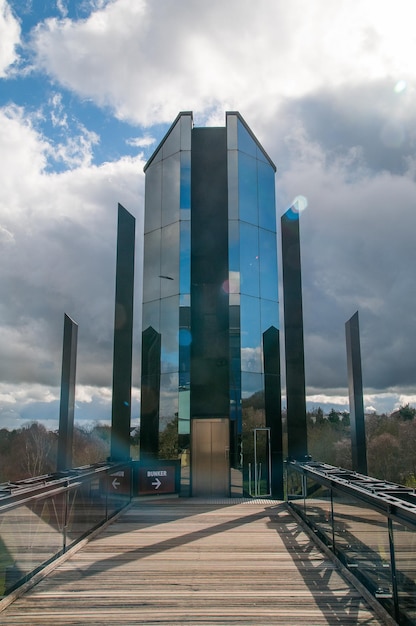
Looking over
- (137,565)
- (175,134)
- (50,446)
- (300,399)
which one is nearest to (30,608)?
(137,565)

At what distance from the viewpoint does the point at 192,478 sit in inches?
541

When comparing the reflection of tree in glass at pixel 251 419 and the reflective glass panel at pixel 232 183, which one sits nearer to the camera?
the reflection of tree in glass at pixel 251 419

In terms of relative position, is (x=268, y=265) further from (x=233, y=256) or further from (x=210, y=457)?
(x=210, y=457)

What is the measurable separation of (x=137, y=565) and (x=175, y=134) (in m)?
12.4

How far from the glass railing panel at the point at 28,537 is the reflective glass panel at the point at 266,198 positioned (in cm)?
1077

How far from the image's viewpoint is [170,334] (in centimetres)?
1459

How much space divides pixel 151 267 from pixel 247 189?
358cm

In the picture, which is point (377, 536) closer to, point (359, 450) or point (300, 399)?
point (359, 450)

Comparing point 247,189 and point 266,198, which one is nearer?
point 247,189

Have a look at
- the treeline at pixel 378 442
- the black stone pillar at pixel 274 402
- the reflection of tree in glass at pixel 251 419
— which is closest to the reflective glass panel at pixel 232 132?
the black stone pillar at pixel 274 402

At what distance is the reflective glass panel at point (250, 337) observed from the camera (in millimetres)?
14258

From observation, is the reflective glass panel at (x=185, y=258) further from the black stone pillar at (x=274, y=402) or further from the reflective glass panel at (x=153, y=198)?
the black stone pillar at (x=274, y=402)

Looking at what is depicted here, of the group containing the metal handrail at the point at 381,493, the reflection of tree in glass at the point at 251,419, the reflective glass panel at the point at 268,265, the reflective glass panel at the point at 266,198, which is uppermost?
the reflective glass panel at the point at 266,198

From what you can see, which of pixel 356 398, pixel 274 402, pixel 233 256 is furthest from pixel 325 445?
pixel 356 398
